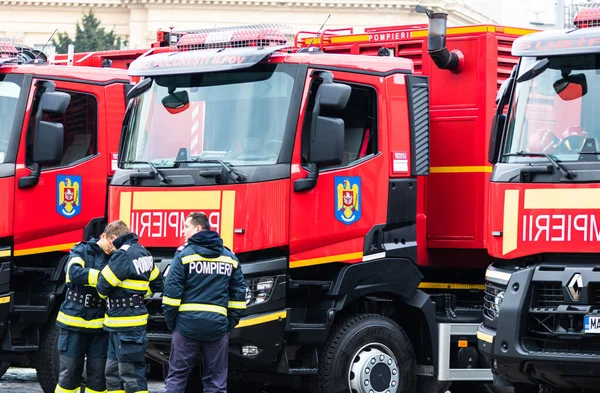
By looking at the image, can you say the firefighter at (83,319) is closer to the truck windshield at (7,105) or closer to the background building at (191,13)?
the truck windshield at (7,105)

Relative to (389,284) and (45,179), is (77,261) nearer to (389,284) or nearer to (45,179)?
(45,179)

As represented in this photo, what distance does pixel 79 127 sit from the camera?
12516mm

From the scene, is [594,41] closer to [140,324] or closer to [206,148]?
[206,148]

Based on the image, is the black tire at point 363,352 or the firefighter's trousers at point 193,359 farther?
the black tire at point 363,352

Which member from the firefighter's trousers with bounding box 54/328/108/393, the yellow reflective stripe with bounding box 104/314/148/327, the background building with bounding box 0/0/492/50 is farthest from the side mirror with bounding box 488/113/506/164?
the background building with bounding box 0/0/492/50

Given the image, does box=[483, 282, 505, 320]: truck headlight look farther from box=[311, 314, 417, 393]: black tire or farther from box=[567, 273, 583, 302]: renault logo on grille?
box=[311, 314, 417, 393]: black tire

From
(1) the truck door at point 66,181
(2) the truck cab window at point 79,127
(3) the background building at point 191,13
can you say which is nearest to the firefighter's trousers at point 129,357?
(1) the truck door at point 66,181

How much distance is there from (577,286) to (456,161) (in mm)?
2638

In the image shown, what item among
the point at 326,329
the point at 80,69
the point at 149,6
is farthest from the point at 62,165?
the point at 149,6

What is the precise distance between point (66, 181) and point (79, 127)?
0.49m

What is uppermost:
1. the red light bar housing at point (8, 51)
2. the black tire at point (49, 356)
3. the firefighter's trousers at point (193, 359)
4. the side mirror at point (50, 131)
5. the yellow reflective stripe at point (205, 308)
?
the red light bar housing at point (8, 51)

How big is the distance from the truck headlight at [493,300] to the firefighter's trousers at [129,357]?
2.57 meters

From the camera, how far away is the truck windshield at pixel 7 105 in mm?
11977

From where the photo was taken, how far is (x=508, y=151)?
9.88m
